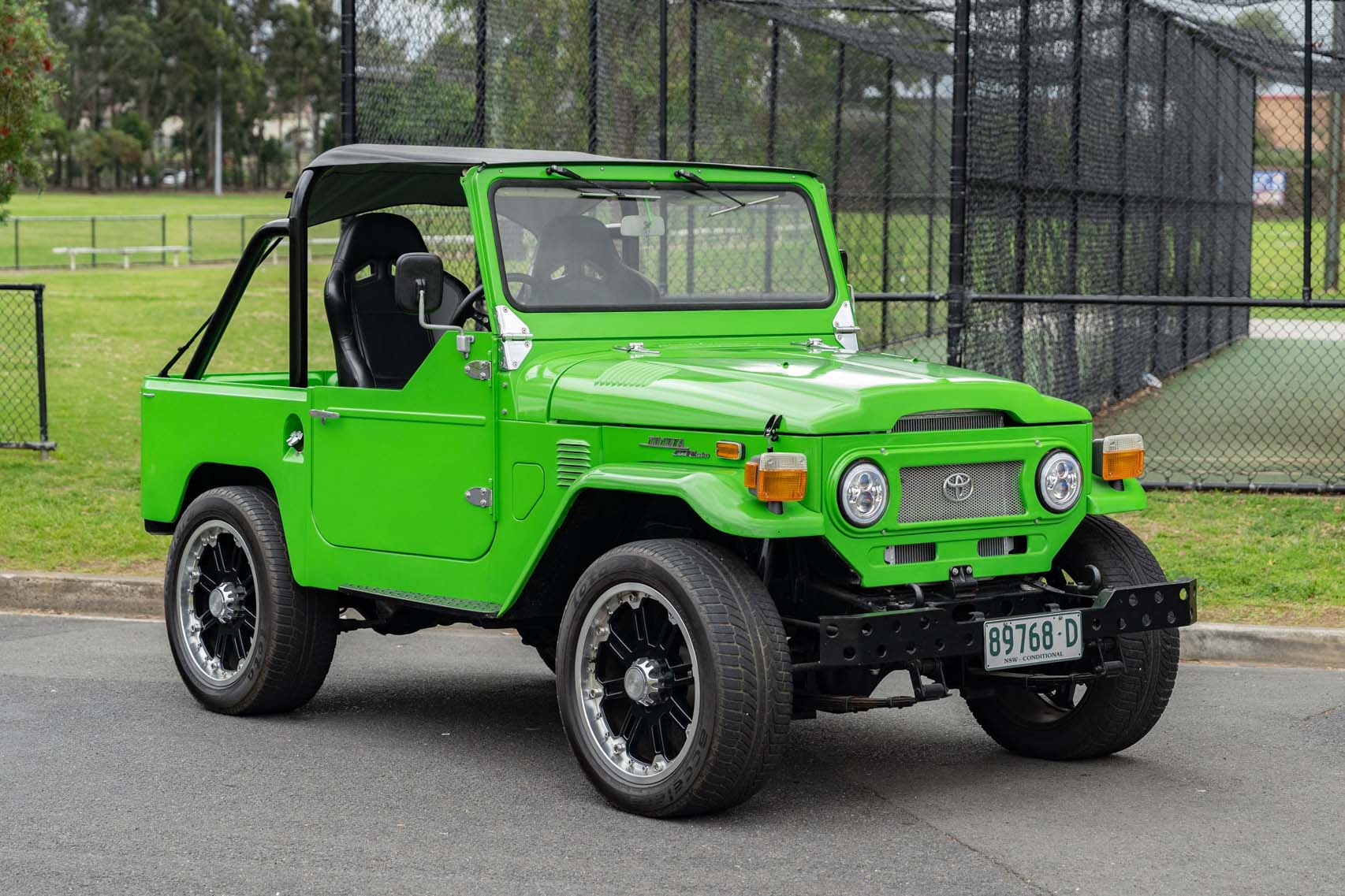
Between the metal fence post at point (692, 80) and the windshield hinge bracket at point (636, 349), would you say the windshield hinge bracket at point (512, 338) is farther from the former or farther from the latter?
the metal fence post at point (692, 80)

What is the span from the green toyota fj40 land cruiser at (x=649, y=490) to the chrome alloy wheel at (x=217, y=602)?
0.6 inches

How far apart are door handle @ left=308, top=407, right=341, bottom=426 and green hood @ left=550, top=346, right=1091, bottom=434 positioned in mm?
1050

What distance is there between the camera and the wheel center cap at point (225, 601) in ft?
22.6

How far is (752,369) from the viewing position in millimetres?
5828

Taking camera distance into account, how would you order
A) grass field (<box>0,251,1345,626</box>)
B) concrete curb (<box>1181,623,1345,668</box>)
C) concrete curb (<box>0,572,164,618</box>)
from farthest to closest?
concrete curb (<box>0,572,164,618</box>) < grass field (<box>0,251,1345,626</box>) < concrete curb (<box>1181,623,1345,668</box>)

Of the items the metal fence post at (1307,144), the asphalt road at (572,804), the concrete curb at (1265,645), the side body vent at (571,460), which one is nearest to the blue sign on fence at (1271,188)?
the metal fence post at (1307,144)

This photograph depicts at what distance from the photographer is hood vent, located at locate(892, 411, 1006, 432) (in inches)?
216

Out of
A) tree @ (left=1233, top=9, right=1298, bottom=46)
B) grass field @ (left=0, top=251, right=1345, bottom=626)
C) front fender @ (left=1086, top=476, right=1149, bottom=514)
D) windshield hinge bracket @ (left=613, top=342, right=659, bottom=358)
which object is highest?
tree @ (left=1233, top=9, right=1298, bottom=46)

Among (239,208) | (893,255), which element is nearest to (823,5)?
(893,255)

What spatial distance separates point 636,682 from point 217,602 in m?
2.19

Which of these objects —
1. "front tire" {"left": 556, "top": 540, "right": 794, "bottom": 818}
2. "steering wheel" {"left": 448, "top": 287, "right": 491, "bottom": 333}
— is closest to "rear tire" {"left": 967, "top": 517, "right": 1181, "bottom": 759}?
"front tire" {"left": 556, "top": 540, "right": 794, "bottom": 818}

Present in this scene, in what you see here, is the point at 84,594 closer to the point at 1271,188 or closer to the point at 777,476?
the point at 777,476

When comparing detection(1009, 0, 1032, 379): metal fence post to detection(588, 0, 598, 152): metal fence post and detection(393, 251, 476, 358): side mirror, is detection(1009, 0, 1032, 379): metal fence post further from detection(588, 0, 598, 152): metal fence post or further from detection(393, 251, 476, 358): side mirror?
detection(393, 251, 476, 358): side mirror

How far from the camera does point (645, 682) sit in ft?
17.6
